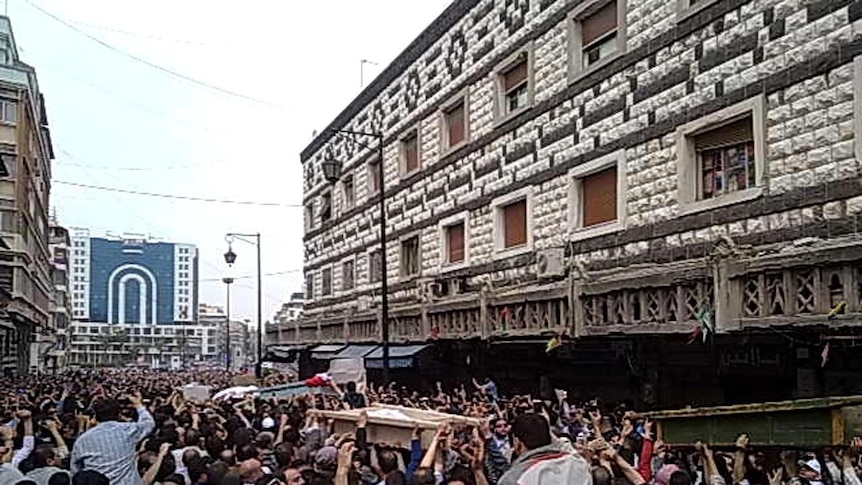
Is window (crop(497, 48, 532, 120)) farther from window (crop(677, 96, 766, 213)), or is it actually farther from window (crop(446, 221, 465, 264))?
window (crop(677, 96, 766, 213))

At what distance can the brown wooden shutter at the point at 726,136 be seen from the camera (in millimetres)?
16203

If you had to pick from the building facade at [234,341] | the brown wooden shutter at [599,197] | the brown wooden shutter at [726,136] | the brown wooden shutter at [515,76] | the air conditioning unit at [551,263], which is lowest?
the building facade at [234,341]

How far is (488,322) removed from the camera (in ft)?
70.4

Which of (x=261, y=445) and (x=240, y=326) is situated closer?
(x=261, y=445)

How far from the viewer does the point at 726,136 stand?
1673 centimetres

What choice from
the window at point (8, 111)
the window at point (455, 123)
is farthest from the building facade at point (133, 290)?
the window at point (455, 123)

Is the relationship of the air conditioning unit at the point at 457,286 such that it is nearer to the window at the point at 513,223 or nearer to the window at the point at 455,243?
the window at the point at 455,243

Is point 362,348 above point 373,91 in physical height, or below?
below

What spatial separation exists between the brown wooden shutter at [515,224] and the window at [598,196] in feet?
9.18

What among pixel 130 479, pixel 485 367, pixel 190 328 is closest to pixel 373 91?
pixel 485 367

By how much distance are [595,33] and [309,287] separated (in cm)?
3130

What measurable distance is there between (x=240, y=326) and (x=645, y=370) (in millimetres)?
175438

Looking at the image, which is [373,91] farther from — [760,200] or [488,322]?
[760,200]

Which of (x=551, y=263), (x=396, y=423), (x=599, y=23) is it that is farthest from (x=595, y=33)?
(x=396, y=423)
